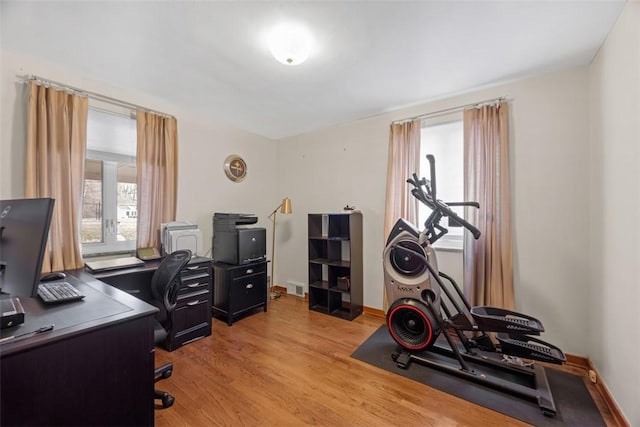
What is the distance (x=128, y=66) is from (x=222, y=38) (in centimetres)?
104

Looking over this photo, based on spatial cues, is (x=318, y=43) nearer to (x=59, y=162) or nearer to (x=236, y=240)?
(x=236, y=240)

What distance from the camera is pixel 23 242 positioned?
1043 mm

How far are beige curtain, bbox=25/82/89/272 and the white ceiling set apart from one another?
1.17 ft

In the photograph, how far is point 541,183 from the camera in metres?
2.34

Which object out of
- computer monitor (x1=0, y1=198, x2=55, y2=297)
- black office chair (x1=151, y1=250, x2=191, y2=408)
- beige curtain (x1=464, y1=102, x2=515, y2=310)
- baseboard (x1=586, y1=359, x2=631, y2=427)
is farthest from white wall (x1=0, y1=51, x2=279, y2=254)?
baseboard (x1=586, y1=359, x2=631, y2=427)

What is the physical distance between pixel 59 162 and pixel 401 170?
3323mm

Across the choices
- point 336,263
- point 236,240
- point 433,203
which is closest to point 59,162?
point 236,240

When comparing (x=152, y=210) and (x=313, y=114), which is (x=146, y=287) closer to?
(x=152, y=210)

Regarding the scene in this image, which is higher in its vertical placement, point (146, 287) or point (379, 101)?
point (379, 101)

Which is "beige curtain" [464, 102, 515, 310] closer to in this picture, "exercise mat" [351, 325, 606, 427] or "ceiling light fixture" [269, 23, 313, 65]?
"exercise mat" [351, 325, 606, 427]

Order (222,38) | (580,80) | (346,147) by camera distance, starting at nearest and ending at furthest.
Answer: (222,38) < (580,80) < (346,147)

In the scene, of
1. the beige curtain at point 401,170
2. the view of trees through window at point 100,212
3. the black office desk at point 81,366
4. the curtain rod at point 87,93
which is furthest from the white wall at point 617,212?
the view of trees through window at point 100,212

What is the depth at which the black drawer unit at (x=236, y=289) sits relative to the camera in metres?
2.96

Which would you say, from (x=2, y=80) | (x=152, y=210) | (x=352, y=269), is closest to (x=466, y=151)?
(x=352, y=269)
